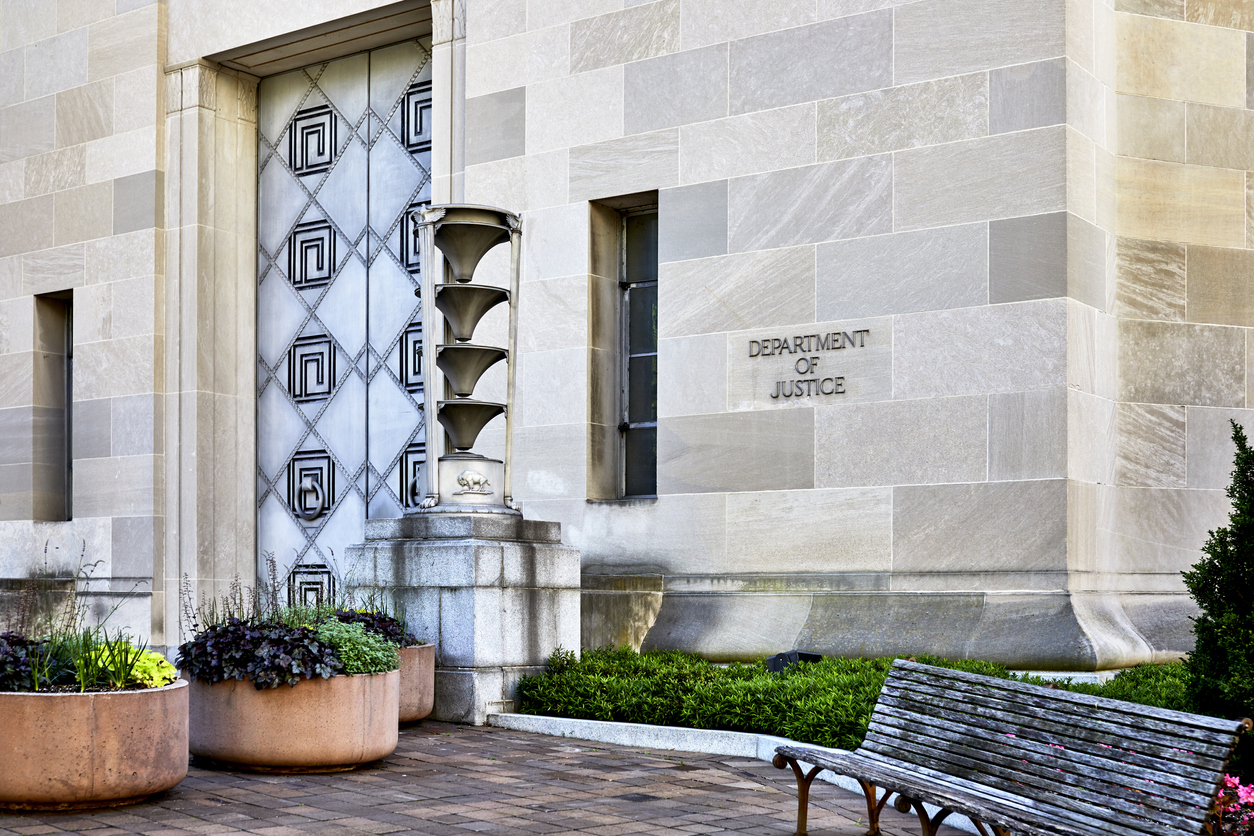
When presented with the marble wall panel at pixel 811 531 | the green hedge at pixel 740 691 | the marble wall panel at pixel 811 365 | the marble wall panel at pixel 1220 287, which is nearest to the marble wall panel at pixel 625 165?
the marble wall panel at pixel 811 365

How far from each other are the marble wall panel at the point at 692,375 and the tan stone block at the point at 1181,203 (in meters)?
3.46

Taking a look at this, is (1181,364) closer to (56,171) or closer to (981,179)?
(981,179)

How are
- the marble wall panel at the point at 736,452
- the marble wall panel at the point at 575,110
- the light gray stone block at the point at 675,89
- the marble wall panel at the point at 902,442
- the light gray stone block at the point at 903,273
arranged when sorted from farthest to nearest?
1. the marble wall panel at the point at 575,110
2. the light gray stone block at the point at 675,89
3. the marble wall panel at the point at 736,452
4. the light gray stone block at the point at 903,273
5. the marble wall panel at the point at 902,442

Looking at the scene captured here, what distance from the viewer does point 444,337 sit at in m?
13.7

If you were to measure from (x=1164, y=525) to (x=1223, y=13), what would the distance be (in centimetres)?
443

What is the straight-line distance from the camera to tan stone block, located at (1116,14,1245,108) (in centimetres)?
1186

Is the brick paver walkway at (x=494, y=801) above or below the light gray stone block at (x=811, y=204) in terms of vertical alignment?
below

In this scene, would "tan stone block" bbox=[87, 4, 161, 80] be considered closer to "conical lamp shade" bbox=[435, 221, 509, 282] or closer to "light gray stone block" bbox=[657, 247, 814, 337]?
"conical lamp shade" bbox=[435, 221, 509, 282]

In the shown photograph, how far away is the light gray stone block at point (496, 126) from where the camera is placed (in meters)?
13.6

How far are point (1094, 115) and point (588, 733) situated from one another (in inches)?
245

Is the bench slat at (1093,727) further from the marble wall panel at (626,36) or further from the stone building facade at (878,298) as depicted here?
the marble wall panel at (626,36)

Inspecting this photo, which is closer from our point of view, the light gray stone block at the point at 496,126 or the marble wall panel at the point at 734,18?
the marble wall panel at the point at 734,18

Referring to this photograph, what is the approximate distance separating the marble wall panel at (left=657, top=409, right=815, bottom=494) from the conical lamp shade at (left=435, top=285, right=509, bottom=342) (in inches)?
83.1

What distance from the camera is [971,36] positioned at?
11.2 m
